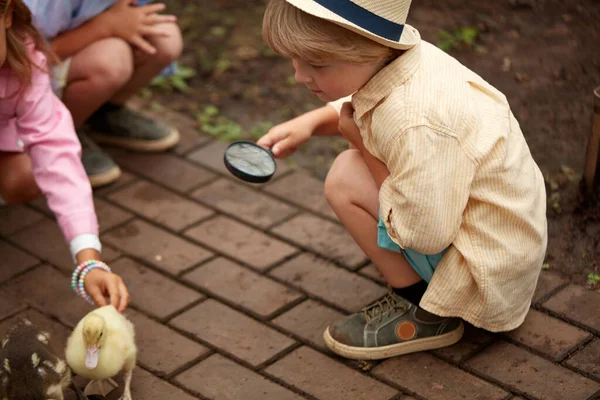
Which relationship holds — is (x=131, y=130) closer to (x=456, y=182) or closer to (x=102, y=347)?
(x=102, y=347)

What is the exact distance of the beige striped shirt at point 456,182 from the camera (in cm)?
254

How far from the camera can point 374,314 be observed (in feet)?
9.89

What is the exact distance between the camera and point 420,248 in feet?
8.64

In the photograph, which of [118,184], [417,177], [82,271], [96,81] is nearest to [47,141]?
[82,271]

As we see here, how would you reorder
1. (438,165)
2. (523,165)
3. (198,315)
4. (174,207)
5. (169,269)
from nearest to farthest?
(438,165), (523,165), (198,315), (169,269), (174,207)

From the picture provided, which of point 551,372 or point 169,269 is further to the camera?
point 169,269

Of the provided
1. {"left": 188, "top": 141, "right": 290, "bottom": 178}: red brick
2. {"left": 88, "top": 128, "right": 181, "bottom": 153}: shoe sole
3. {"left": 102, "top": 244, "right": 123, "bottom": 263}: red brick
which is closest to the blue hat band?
{"left": 102, "top": 244, "right": 123, "bottom": 263}: red brick

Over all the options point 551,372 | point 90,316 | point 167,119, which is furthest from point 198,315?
point 167,119

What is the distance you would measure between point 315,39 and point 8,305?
1.54m

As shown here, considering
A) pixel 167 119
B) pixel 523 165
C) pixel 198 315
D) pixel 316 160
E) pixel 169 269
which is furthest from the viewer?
pixel 167 119

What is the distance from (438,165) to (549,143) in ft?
5.27

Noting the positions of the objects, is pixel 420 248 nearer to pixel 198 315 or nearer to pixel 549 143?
pixel 198 315

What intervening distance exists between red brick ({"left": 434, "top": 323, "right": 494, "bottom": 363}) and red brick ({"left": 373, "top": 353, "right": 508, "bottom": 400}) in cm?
4

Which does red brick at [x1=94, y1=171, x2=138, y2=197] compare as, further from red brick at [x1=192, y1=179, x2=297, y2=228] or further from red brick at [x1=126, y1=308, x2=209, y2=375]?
red brick at [x1=126, y1=308, x2=209, y2=375]
